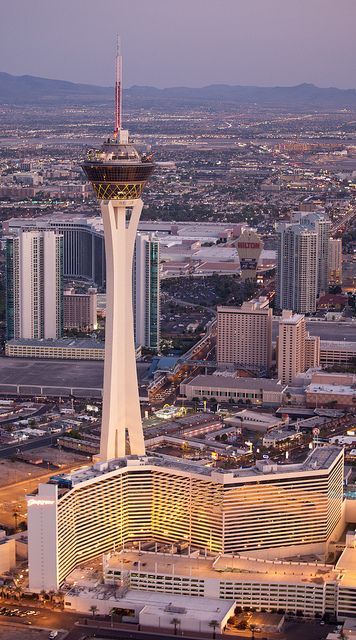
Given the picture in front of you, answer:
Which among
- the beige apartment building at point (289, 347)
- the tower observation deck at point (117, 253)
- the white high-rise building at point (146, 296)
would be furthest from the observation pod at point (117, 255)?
the white high-rise building at point (146, 296)

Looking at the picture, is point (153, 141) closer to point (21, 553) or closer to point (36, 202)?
point (36, 202)

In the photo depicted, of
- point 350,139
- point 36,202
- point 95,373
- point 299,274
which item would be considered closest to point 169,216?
point 36,202

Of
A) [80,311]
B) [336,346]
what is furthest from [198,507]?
[80,311]

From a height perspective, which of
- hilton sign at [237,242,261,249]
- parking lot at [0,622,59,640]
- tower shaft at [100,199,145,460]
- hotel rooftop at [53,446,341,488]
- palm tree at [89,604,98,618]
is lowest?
parking lot at [0,622,59,640]

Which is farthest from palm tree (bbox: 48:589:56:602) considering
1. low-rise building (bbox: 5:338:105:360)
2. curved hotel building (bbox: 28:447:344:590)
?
low-rise building (bbox: 5:338:105:360)

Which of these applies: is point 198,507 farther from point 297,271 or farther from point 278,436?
point 297,271

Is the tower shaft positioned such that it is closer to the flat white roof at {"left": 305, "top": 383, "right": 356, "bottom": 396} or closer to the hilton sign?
the flat white roof at {"left": 305, "top": 383, "right": 356, "bottom": 396}

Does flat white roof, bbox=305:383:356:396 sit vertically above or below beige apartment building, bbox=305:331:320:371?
below
